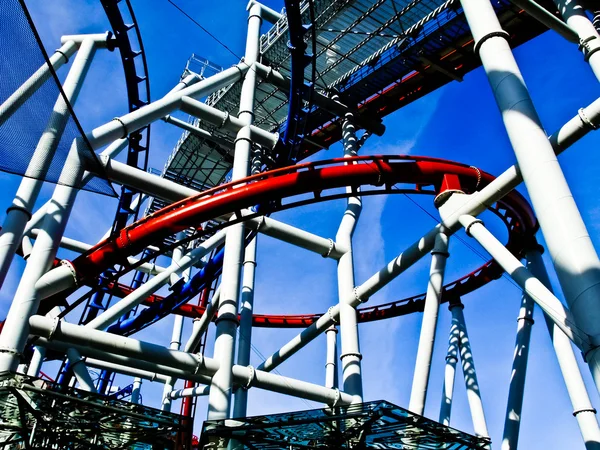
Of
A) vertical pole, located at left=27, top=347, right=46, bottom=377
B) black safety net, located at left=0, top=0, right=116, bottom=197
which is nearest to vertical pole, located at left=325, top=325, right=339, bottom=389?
vertical pole, located at left=27, top=347, right=46, bottom=377

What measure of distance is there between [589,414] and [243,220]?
639cm

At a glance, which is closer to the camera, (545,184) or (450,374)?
(545,184)

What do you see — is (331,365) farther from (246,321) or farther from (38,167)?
(38,167)

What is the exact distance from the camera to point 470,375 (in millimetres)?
12555

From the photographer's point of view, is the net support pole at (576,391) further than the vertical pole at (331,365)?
No

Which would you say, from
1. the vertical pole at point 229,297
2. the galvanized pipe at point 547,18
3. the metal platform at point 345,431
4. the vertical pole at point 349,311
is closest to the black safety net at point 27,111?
the vertical pole at point 229,297

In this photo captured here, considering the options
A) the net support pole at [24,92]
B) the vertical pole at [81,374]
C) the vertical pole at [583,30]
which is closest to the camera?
the net support pole at [24,92]

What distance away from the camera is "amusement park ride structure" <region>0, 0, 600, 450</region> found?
22.4 ft

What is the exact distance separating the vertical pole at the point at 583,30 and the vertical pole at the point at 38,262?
7414mm

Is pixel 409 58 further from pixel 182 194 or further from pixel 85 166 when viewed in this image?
pixel 85 166

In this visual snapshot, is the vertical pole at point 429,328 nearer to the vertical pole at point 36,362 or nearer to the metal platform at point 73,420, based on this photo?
the metal platform at point 73,420

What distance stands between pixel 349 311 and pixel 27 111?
7.07 metres

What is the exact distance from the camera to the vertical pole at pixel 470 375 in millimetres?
11609

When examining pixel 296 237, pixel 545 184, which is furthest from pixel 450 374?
pixel 545 184
